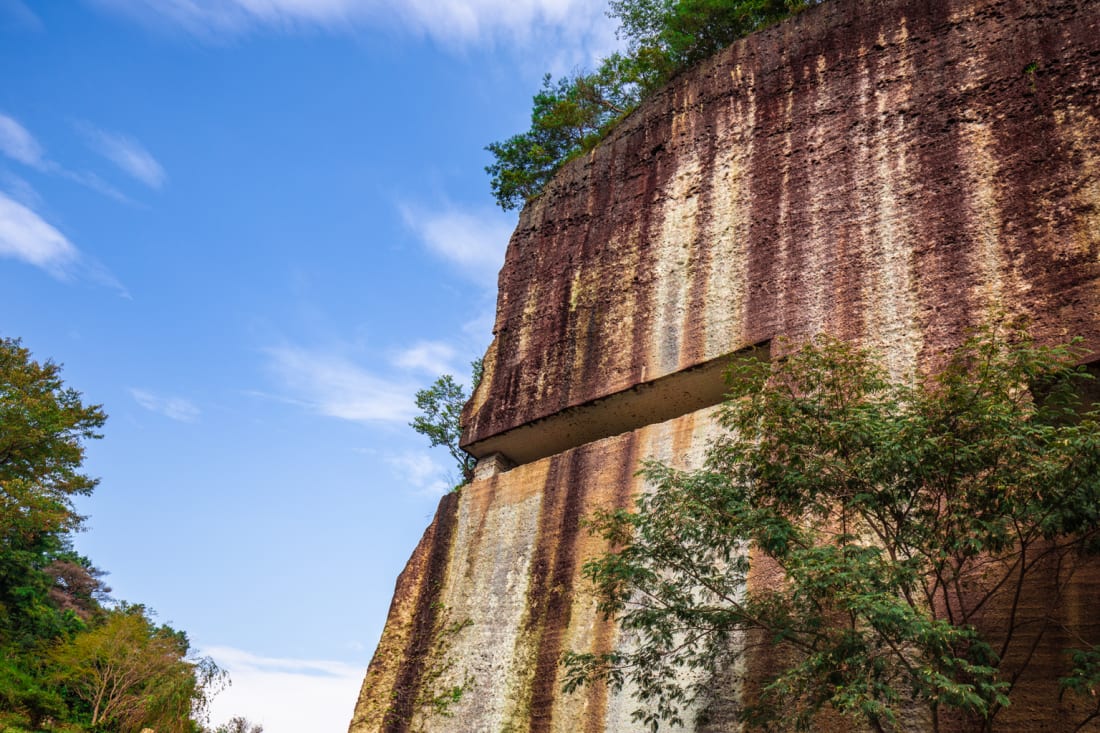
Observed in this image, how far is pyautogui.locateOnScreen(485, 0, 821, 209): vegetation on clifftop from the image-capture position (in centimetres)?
1140

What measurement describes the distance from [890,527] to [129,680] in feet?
70.5

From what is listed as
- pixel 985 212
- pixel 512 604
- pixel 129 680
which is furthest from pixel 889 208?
pixel 129 680

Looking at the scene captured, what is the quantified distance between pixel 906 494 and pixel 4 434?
2136 centimetres

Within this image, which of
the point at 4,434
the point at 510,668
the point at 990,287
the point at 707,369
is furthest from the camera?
the point at 4,434

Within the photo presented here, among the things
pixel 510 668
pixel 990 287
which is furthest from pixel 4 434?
pixel 990 287

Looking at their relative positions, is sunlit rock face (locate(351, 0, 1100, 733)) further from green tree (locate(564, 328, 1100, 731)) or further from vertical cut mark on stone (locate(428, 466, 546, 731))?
green tree (locate(564, 328, 1100, 731))

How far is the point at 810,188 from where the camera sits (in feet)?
27.9

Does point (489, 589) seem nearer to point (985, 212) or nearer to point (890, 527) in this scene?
point (890, 527)

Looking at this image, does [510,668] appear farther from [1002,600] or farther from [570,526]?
[1002,600]

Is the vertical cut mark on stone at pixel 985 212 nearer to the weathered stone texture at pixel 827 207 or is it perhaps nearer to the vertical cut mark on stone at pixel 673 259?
the weathered stone texture at pixel 827 207

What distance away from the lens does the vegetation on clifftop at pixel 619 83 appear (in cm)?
1140

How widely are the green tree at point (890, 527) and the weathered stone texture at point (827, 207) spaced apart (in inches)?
60.2

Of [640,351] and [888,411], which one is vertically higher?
[640,351]

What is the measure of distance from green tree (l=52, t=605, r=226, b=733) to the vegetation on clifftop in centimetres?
1439
